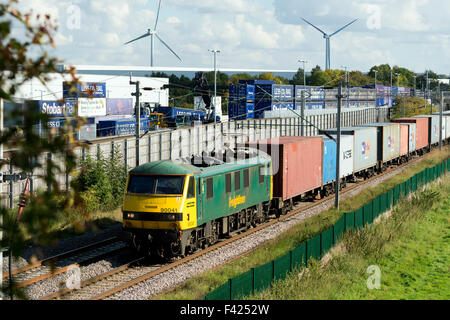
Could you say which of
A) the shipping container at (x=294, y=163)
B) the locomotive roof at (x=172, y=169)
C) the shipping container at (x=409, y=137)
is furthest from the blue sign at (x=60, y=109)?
the shipping container at (x=409, y=137)

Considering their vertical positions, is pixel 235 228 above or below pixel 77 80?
below

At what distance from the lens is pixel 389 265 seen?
23000 millimetres

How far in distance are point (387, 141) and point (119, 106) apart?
2145 inches

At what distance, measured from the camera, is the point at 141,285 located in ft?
59.5

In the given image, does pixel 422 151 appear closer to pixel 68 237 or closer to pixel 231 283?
pixel 68 237

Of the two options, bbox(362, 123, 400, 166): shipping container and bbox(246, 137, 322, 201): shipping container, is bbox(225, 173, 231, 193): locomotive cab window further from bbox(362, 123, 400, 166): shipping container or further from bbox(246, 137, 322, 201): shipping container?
bbox(362, 123, 400, 166): shipping container

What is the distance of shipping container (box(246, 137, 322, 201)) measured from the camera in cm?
2716

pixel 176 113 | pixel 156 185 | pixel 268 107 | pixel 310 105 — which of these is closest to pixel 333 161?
pixel 156 185

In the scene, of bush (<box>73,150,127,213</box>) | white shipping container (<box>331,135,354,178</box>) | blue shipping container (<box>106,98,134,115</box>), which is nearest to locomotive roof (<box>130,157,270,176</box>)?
bush (<box>73,150,127,213</box>)

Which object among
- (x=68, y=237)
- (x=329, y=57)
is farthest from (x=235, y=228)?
(x=329, y=57)

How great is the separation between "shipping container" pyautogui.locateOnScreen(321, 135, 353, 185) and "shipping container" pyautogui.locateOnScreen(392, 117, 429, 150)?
20791 mm

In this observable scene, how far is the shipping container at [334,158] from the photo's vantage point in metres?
33.6

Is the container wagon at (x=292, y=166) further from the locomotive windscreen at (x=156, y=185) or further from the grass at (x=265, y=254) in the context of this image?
the locomotive windscreen at (x=156, y=185)
